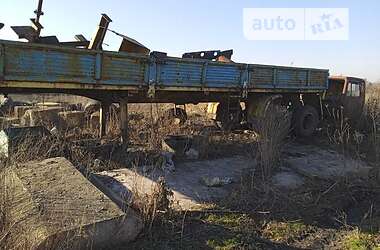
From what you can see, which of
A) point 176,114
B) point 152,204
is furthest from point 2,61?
point 176,114

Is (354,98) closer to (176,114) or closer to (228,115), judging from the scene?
(228,115)

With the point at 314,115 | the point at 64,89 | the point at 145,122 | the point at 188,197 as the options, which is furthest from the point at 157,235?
the point at 314,115

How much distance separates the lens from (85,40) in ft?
20.4

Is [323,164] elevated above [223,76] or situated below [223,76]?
below

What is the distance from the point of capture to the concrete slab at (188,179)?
202 inches

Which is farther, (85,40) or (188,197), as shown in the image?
(85,40)

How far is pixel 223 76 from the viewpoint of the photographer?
7656 mm

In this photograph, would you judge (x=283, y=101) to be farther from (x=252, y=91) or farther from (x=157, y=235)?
(x=157, y=235)

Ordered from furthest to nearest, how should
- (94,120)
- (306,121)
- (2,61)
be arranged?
(306,121) < (94,120) < (2,61)

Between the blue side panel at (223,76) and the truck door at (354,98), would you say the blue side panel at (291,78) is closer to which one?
the blue side panel at (223,76)

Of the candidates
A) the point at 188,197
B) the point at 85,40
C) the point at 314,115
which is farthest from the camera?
the point at 314,115

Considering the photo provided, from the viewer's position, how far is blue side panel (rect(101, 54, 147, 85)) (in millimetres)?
5824

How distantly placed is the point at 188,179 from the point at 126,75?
6.08 ft

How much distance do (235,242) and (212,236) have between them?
26cm
